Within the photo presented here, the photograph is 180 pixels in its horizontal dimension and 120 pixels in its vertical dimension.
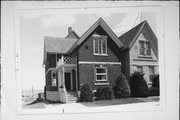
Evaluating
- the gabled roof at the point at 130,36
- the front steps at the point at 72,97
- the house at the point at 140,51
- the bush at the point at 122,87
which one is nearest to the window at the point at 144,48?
the house at the point at 140,51

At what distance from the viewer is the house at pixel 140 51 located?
4.49 metres

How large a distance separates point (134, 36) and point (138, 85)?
90cm

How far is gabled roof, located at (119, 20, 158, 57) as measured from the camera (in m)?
4.49

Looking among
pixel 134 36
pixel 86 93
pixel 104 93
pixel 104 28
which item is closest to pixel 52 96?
pixel 86 93

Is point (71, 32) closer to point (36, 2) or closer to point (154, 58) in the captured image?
point (36, 2)

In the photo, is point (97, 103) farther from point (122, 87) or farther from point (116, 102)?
point (122, 87)

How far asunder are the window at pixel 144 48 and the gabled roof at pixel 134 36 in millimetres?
91

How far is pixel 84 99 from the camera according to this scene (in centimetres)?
450

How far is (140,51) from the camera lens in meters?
4.56

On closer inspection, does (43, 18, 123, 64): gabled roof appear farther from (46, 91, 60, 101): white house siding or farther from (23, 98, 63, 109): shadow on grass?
(23, 98, 63, 109): shadow on grass

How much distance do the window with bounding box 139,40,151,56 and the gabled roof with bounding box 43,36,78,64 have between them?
1220 millimetres

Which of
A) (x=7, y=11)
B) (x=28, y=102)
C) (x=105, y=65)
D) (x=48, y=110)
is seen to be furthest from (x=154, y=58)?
(x=7, y=11)

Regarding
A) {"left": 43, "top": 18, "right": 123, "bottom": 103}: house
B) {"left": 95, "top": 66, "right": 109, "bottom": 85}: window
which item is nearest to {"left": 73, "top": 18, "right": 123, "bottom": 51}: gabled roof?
{"left": 43, "top": 18, "right": 123, "bottom": 103}: house

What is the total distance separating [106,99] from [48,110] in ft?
3.51
